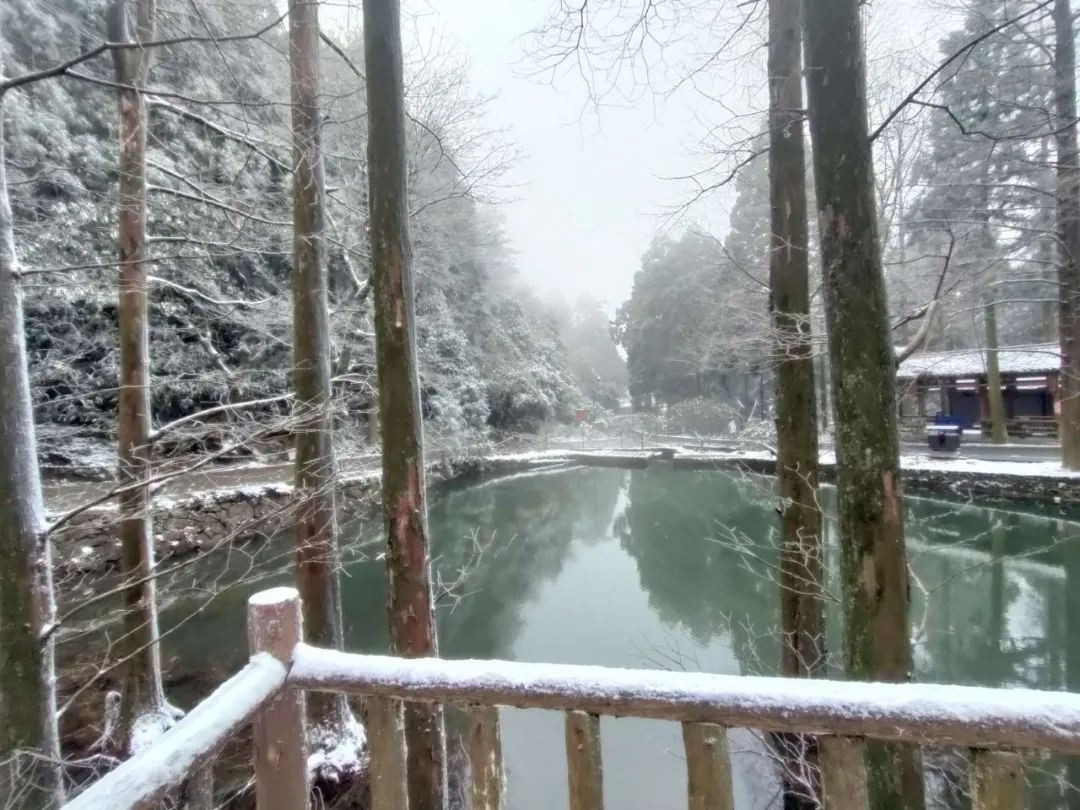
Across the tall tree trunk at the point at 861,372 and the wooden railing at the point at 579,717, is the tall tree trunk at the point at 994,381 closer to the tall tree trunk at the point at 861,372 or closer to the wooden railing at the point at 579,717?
the tall tree trunk at the point at 861,372

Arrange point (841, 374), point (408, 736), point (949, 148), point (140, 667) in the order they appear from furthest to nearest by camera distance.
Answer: point (949, 148) → point (140, 667) → point (408, 736) → point (841, 374)

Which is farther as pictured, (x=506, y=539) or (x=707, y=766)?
(x=506, y=539)

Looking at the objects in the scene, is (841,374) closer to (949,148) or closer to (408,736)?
(408,736)

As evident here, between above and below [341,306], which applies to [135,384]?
below

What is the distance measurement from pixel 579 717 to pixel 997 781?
660 millimetres

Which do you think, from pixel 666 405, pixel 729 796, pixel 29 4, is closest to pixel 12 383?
pixel 729 796

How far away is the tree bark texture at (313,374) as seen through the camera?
11.8 feet

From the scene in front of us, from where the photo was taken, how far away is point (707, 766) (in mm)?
953

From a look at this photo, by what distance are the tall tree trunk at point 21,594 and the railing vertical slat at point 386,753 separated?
1.79 metres

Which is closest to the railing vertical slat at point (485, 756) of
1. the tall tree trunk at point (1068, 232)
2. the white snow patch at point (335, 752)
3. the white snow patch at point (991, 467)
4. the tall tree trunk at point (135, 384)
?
the white snow patch at point (335, 752)

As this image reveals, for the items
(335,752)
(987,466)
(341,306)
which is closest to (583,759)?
(335,752)

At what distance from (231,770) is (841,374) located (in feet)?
14.2

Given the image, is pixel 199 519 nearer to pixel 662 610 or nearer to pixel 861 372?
pixel 662 610

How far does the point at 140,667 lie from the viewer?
3.48 m
